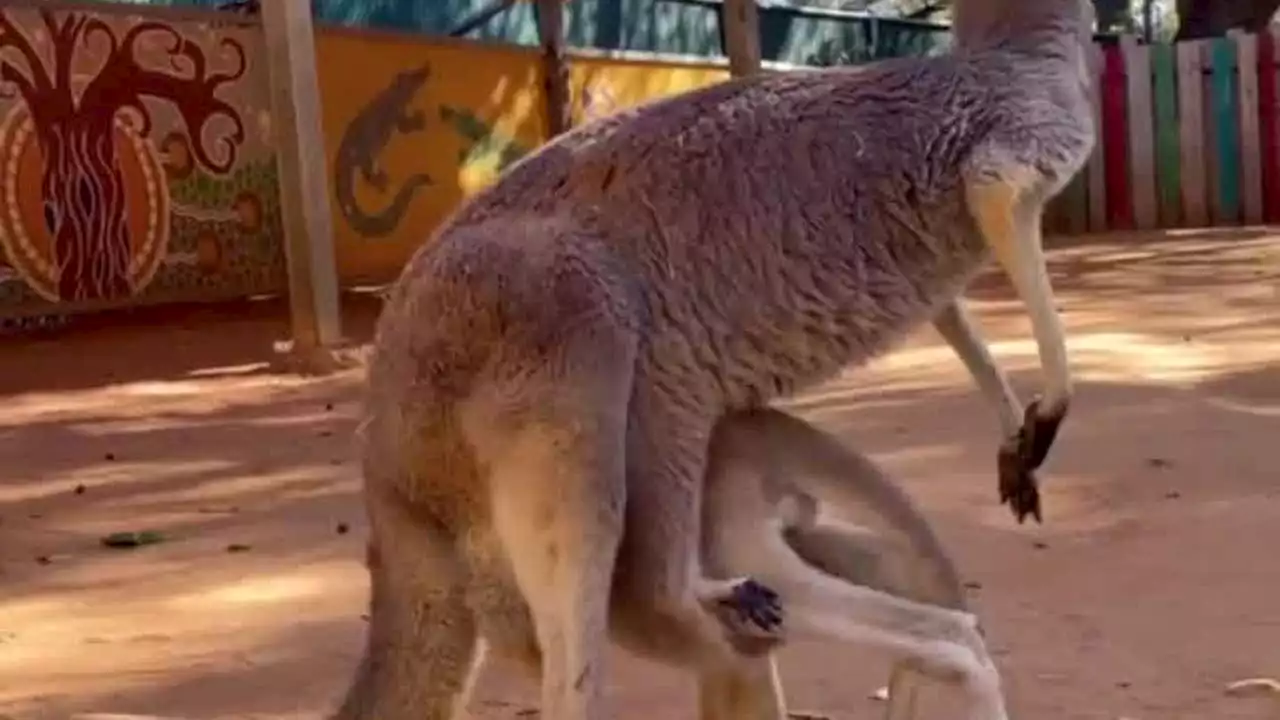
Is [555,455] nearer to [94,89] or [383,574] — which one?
[383,574]

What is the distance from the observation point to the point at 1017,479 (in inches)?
130

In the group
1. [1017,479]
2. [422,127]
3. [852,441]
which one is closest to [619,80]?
[422,127]

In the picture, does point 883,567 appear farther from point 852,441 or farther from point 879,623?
point 852,441

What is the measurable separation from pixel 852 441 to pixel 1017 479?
3.25 metres

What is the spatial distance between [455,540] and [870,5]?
27415mm

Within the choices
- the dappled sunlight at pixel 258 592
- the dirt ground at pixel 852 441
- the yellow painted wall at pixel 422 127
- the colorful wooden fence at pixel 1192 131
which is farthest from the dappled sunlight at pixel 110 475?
the colorful wooden fence at pixel 1192 131

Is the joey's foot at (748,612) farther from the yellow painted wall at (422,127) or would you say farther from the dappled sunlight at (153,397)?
the yellow painted wall at (422,127)

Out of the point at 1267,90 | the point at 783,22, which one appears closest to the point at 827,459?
the point at 1267,90

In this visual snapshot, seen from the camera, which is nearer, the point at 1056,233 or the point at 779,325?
the point at 779,325

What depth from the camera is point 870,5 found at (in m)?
29.5

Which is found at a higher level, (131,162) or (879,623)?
(131,162)

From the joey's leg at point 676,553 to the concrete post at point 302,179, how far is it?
709cm

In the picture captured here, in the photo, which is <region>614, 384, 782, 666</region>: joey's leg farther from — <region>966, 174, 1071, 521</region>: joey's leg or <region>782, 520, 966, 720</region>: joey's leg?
<region>966, 174, 1071, 521</region>: joey's leg

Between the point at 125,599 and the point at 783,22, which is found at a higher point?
the point at 783,22
